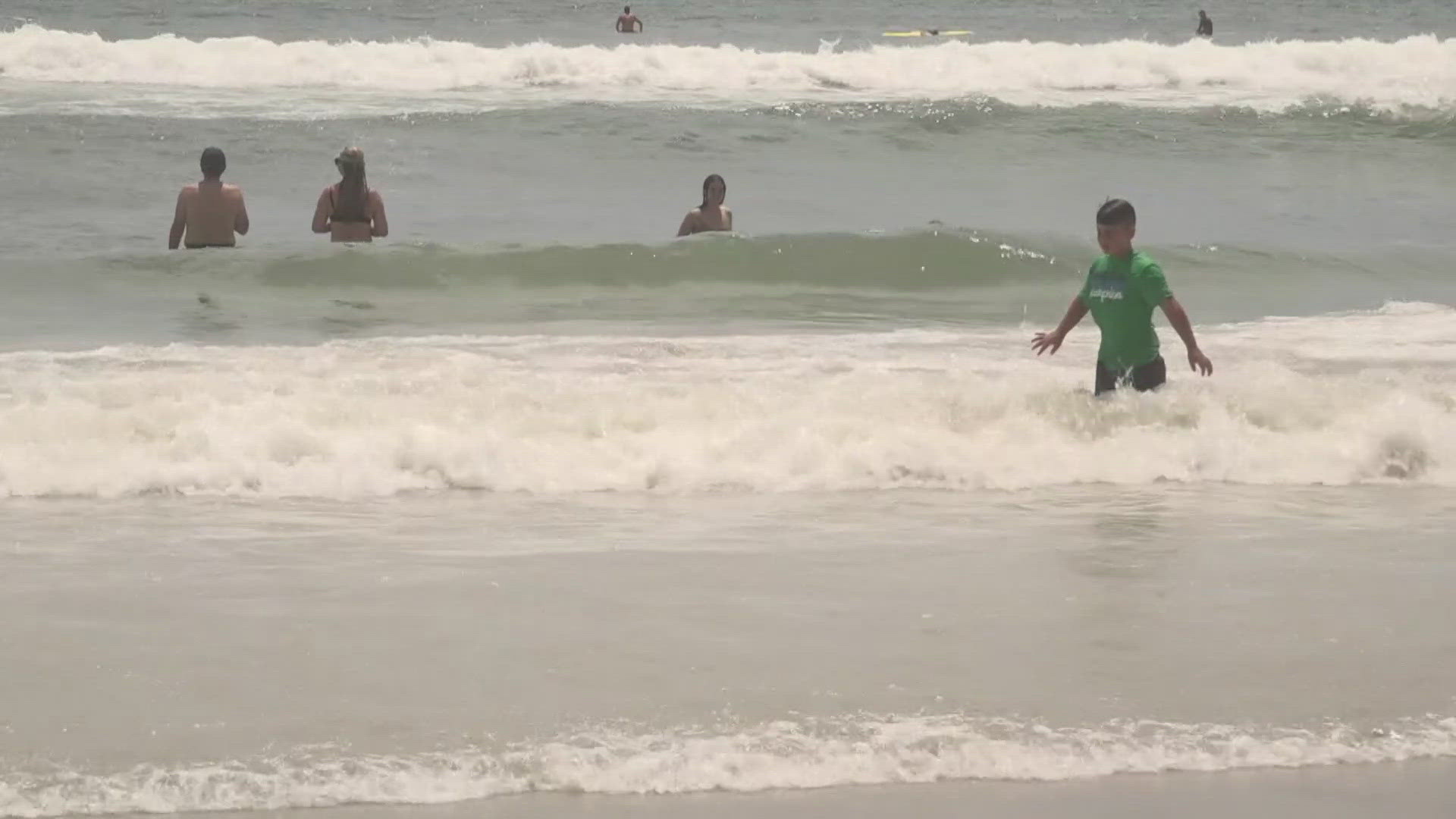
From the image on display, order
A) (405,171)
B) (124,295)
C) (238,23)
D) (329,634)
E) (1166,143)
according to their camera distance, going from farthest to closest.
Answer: (238,23), (1166,143), (405,171), (124,295), (329,634)

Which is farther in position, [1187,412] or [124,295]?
[124,295]

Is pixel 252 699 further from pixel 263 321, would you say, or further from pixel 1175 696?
pixel 263 321

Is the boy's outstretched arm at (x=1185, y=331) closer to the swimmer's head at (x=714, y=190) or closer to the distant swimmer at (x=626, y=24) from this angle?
the swimmer's head at (x=714, y=190)

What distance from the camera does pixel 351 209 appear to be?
41.2 feet

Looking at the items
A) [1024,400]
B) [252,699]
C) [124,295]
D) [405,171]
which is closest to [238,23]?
[405,171]

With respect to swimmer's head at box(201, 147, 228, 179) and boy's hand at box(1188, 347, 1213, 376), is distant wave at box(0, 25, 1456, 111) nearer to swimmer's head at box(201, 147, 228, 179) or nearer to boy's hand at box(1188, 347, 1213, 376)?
swimmer's head at box(201, 147, 228, 179)

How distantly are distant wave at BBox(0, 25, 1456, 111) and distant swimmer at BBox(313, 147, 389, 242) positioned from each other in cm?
1254

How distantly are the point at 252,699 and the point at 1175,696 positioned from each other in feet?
7.53

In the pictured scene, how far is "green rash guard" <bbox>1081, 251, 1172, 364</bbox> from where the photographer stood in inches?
297

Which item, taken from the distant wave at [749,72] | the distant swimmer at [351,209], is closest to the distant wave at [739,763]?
the distant swimmer at [351,209]

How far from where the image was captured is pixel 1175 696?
182 inches

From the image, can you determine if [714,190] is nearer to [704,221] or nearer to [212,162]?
[704,221]

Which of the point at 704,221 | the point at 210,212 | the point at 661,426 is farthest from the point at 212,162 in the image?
the point at 661,426

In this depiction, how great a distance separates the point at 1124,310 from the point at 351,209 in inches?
258
